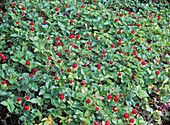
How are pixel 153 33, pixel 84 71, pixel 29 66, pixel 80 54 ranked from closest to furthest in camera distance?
1. pixel 29 66
2. pixel 84 71
3. pixel 80 54
4. pixel 153 33

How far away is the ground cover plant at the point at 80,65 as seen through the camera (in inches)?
82.7

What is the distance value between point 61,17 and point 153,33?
1.70m

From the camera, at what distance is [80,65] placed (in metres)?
2.54

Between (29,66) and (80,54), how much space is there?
76 centimetres

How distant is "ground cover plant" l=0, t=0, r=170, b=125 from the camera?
6.89 feet

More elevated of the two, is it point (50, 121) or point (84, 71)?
point (84, 71)

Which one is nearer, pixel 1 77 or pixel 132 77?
pixel 1 77

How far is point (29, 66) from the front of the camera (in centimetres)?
229

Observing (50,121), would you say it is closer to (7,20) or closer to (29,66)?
(29,66)

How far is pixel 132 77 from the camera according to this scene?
103 inches

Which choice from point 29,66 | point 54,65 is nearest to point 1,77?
point 29,66

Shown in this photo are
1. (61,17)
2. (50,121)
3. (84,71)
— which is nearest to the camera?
(50,121)

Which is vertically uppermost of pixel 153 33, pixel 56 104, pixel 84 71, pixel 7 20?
pixel 7 20

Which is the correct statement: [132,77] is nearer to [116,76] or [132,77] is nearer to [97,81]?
[116,76]
